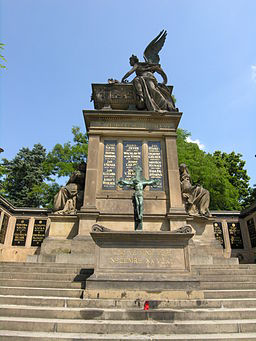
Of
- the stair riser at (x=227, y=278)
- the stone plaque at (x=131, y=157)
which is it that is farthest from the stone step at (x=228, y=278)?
the stone plaque at (x=131, y=157)

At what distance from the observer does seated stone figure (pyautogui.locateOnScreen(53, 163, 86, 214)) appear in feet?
35.2

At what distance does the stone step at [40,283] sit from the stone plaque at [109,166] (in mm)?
4955

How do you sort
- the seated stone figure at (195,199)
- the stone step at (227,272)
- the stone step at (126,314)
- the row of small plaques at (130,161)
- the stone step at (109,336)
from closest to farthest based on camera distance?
the stone step at (109,336) < the stone step at (126,314) < the stone step at (227,272) < the seated stone figure at (195,199) < the row of small plaques at (130,161)

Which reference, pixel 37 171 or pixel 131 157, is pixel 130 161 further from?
pixel 37 171

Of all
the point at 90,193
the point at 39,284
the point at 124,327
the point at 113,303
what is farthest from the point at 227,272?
the point at 90,193

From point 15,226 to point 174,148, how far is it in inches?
430

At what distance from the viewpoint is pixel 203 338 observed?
4.26 metres

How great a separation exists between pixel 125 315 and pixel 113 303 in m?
0.62

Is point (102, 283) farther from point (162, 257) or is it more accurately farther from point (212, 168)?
point (212, 168)

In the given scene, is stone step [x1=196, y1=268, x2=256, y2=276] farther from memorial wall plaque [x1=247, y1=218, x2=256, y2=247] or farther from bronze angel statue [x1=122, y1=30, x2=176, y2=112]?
memorial wall plaque [x1=247, y1=218, x2=256, y2=247]

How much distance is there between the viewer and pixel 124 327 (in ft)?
15.3

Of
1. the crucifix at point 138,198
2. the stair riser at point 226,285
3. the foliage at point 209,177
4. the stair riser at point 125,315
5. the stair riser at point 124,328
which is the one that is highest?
the foliage at point 209,177

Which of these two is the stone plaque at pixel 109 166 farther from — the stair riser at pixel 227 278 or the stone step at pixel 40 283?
the stair riser at pixel 227 278

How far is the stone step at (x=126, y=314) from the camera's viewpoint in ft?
16.7
